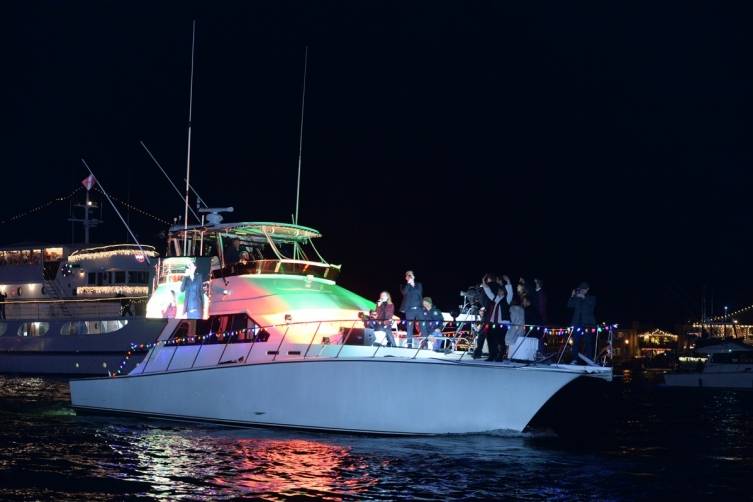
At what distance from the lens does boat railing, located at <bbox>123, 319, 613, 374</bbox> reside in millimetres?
15805

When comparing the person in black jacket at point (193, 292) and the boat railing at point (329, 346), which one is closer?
the boat railing at point (329, 346)

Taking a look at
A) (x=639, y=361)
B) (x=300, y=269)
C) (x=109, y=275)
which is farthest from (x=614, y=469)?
(x=639, y=361)

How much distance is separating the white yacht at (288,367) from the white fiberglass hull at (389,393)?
0.02m

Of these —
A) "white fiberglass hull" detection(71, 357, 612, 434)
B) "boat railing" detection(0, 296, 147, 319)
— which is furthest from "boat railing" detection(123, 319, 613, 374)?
"boat railing" detection(0, 296, 147, 319)

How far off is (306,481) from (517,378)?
429 cm

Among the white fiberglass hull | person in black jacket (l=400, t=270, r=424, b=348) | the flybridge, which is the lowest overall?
the white fiberglass hull

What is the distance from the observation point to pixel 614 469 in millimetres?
14148

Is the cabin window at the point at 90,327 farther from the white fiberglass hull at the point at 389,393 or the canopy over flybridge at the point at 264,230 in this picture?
the white fiberglass hull at the point at 389,393

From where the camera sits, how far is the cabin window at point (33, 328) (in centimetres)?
4456

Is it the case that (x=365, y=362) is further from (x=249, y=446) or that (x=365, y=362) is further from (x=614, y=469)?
(x=614, y=469)

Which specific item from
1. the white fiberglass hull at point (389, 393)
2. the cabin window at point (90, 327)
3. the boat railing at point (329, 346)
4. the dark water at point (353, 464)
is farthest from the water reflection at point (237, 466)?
the cabin window at point (90, 327)

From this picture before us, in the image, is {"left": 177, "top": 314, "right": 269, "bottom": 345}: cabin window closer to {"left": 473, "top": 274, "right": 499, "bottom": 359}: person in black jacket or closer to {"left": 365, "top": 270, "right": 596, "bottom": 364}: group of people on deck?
{"left": 365, "top": 270, "right": 596, "bottom": 364}: group of people on deck

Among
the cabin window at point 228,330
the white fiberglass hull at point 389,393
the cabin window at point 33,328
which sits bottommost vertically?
the white fiberglass hull at point 389,393

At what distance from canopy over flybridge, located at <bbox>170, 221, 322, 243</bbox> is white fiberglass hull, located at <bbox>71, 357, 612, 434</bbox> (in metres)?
3.67
